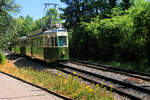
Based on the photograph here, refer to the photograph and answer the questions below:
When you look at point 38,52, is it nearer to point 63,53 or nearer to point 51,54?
point 51,54

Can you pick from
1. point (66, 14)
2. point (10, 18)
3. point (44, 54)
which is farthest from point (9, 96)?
point (66, 14)

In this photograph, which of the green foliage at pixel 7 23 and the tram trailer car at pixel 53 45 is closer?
the tram trailer car at pixel 53 45

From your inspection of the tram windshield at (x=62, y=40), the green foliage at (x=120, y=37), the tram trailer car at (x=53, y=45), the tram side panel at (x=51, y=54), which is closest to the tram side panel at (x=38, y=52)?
the tram trailer car at (x=53, y=45)

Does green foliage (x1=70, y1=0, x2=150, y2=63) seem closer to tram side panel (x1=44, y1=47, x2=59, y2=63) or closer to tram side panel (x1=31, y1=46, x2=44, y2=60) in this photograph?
tram side panel (x1=44, y1=47, x2=59, y2=63)

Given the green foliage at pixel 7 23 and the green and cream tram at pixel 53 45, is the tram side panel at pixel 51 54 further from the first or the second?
the green foliage at pixel 7 23

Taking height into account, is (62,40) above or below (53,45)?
above

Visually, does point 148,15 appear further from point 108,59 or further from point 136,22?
point 108,59

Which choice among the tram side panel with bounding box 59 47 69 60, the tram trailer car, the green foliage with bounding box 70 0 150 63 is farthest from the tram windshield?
the green foliage with bounding box 70 0 150 63

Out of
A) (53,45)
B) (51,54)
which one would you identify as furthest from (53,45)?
(51,54)

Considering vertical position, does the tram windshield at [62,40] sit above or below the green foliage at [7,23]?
below

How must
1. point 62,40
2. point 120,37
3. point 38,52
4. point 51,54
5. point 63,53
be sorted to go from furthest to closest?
point 38,52
point 120,37
point 51,54
point 62,40
point 63,53

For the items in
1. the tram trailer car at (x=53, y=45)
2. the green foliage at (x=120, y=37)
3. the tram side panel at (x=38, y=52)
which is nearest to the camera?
the green foliage at (x=120, y=37)

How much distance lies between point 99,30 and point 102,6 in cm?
1234

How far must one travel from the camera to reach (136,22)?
45.8ft
